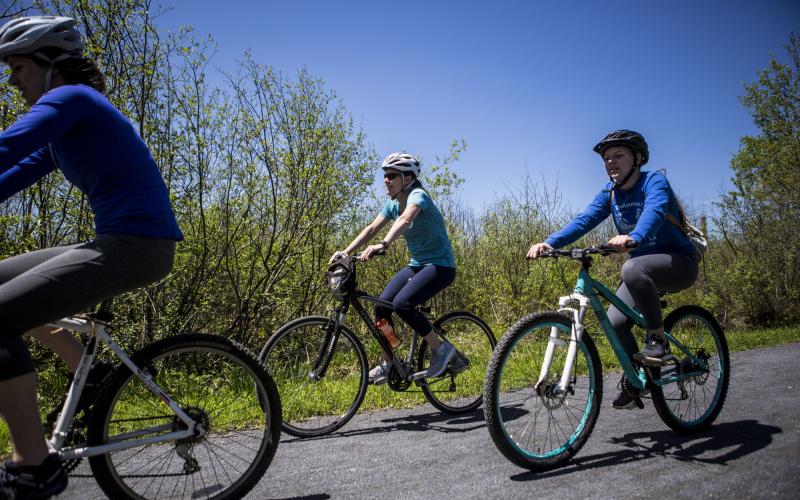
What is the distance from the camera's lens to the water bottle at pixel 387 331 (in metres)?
4.79

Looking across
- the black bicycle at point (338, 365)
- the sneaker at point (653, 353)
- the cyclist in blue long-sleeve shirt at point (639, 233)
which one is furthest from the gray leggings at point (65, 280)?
the sneaker at point (653, 353)

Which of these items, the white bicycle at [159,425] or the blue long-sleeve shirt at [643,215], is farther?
the blue long-sleeve shirt at [643,215]

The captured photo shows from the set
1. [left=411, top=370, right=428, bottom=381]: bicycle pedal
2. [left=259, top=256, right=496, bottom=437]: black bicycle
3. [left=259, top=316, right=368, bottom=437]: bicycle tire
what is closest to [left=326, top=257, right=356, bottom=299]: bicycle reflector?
[left=259, top=256, right=496, bottom=437]: black bicycle

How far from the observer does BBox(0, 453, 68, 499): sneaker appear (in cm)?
206

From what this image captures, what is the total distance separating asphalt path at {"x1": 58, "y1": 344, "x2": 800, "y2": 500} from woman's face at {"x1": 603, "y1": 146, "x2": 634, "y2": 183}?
1932mm

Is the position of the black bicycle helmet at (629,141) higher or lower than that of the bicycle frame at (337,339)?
higher

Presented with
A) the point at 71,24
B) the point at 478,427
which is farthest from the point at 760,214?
the point at 71,24

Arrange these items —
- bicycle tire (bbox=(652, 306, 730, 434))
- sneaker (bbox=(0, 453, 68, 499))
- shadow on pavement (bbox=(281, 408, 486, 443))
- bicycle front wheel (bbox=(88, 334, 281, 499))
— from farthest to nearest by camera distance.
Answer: shadow on pavement (bbox=(281, 408, 486, 443)), bicycle tire (bbox=(652, 306, 730, 434)), bicycle front wheel (bbox=(88, 334, 281, 499)), sneaker (bbox=(0, 453, 68, 499))

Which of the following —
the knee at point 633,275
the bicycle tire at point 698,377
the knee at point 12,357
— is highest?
the knee at point 633,275

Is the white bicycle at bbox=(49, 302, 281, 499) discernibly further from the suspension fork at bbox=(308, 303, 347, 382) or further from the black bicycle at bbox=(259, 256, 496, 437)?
the suspension fork at bbox=(308, 303, 347, 382)

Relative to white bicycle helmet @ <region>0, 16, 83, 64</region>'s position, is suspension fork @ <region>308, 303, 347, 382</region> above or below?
below

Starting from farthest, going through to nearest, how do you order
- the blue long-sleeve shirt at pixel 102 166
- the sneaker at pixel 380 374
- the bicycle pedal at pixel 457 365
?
the bicycle pedal at pixel 457 365 < the sneaker at pixel 380 374 < the blue long-sleeve shirt at pixel 102 166

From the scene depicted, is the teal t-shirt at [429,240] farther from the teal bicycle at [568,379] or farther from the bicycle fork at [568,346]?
the bicycle fork at [568,346]

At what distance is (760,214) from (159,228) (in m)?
14.1
